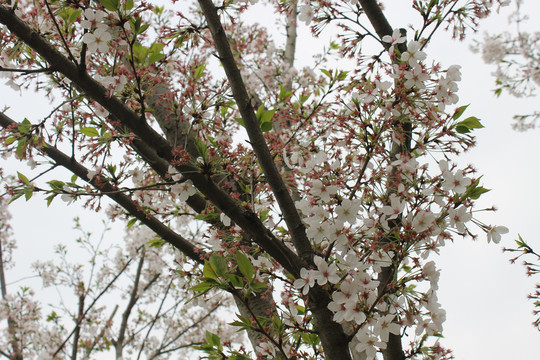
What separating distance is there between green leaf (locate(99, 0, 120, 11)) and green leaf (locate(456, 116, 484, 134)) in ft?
4.71

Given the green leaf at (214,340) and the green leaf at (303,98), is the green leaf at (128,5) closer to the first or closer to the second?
the green leaf at (214,340)

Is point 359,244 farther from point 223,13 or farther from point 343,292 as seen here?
point 223,13

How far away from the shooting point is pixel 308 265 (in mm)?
1729

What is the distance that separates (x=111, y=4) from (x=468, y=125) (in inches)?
58.9

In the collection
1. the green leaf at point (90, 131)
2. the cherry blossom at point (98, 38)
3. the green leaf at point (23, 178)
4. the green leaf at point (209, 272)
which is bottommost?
the green leaf at point (209, 272)

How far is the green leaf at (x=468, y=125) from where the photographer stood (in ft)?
5.99

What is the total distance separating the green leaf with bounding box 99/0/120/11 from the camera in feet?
4.66

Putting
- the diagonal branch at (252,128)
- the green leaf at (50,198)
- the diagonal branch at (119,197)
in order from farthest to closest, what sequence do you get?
the diagonal branch at (119,197)
the green leaf at (50,198)
the diagonal branch at (252,128)

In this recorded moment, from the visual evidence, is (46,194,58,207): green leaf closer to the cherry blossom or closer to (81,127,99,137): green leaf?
(81,127,99,137): green leaf

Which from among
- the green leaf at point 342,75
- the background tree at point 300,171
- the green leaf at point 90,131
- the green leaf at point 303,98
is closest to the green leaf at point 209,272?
the background tree at point 300,171

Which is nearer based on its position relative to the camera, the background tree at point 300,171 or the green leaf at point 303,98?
the background tree at point 300,171

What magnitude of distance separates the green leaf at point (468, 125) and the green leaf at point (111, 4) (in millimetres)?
1434

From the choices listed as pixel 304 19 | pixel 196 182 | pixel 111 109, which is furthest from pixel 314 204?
pixel 304 19

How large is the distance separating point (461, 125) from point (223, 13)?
1.31m
